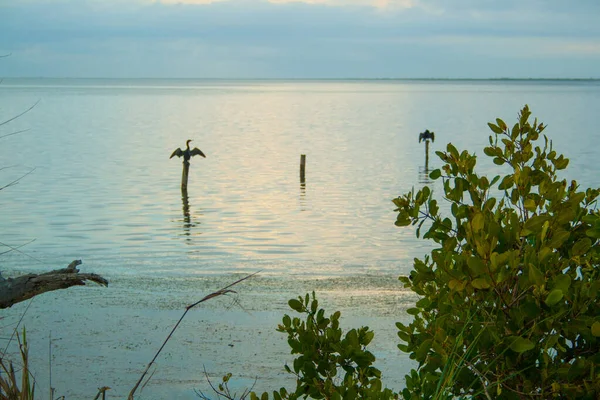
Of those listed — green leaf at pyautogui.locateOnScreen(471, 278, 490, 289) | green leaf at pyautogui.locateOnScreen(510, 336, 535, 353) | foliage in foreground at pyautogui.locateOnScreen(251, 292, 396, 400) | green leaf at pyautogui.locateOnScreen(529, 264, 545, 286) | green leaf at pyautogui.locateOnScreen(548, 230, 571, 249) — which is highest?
green leaf at pyautogui.locateOnScreen(548, 230, 571, 249)

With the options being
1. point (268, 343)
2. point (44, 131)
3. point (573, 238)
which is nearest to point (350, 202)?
point (268, 343)

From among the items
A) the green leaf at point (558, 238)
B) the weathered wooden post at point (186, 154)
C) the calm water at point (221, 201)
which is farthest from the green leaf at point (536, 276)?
the weathered wooden post at point (186, 154)

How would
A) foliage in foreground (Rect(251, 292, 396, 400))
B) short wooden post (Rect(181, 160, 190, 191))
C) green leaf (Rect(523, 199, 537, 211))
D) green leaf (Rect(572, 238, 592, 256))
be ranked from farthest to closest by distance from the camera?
short wooden post (Rect(181, 160, 190, 191)) < foliage in foreground (Rect(251, 292, 396, 400)) < green leaf (Rect(523, 199, 537, 211)) < green leaf (Rect(572, 238, 592, 256))

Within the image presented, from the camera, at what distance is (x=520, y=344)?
304 centimetres

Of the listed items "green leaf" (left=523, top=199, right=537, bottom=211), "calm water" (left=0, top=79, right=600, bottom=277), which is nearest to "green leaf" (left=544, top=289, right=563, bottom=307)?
"green leaf" (left=523, top=199, right=537, bottom=211)

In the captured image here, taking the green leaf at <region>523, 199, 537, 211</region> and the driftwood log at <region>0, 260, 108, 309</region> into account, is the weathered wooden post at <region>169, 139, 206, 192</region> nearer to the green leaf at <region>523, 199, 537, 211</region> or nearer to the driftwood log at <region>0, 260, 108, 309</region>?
the driftwood log at <region>0, 260, 108, 309</region>

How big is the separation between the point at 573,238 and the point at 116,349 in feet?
21.6

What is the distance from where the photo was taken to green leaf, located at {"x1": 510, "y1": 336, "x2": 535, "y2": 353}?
3010mm

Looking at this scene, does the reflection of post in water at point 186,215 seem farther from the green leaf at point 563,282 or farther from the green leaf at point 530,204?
the green leaf at point 563,282

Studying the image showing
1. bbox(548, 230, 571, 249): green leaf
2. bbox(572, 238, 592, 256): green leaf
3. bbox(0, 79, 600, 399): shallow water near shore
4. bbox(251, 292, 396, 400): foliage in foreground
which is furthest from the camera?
bbox(0, 79, 600, 399): shallow water near shore

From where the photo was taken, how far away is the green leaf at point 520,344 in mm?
3010

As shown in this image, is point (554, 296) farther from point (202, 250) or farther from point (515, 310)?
point (202, 250)

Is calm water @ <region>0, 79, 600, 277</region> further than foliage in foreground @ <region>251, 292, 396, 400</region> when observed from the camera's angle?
Yes

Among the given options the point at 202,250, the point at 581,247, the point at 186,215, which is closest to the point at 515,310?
the point at 581,247
